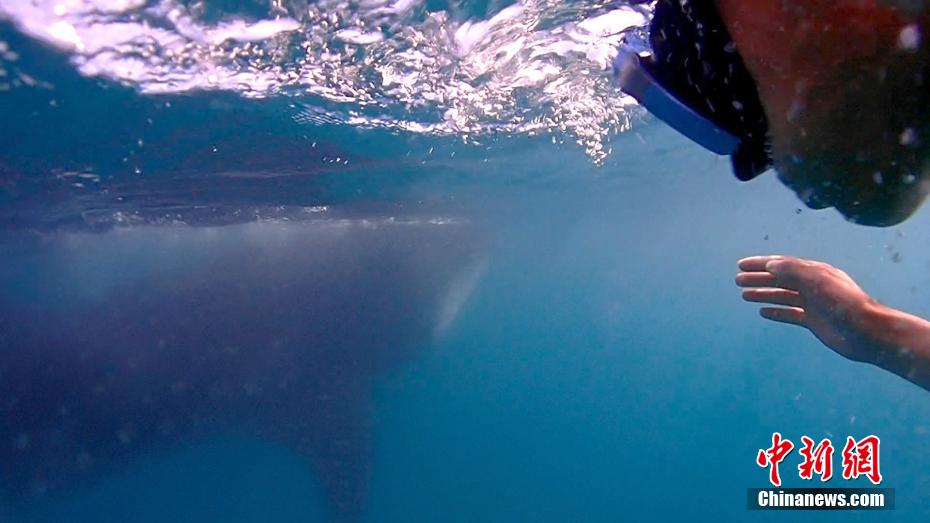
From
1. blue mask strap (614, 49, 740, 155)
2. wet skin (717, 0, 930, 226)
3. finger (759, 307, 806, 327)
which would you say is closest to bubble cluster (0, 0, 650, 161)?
blue mask strap (614, 49, 740, 155)

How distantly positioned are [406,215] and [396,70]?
56.9ft

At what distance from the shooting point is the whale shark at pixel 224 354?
18.0 m

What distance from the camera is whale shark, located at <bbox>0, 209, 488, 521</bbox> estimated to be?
18.0 m

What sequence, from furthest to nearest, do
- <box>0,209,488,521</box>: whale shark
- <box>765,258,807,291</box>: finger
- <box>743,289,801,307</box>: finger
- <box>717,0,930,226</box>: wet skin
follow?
<box>0,209,488,521</box>: whale shark → <box>743,289,801,307</box>: finger → <box>765,258,807,291</box>: finger → <box>717,0,930,226</box>: wet skin

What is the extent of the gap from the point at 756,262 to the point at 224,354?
63.3 feet

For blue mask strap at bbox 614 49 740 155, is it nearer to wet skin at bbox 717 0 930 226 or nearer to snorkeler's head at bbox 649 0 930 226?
snorkeler's head at bbox 649 0 930 226

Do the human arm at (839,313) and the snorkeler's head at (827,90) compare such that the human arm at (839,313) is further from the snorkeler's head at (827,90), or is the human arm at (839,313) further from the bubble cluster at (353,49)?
the bubble cluster at (353,49)

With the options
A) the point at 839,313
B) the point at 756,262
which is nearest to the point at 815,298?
the point at 839,313

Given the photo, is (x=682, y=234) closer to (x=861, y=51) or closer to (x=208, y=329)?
(x=208, y=329)

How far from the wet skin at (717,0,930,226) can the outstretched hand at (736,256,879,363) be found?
954 mm

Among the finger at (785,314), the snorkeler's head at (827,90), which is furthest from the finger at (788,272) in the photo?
the snorkeler's head at (827,90)

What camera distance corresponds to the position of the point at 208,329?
19.9 meters

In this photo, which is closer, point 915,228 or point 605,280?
point 915,228

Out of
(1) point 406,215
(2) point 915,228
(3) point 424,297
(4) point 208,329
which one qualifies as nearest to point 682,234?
(2) point 915,228
